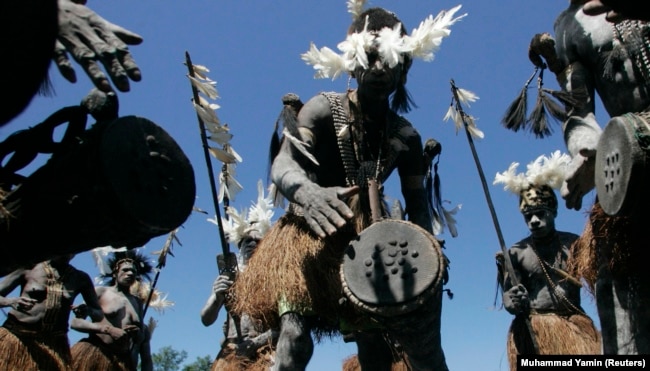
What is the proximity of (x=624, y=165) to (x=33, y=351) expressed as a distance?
4.79 m

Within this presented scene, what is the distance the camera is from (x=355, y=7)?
463 cm

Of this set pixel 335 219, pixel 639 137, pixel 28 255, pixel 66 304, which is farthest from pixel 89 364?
pixel 639 137

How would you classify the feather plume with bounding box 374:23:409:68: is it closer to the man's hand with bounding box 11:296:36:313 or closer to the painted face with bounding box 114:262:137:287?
the man's hand with bounding box 11:296:36:313

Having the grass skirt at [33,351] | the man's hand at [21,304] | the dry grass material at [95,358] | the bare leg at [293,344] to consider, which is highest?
the man's hand at [21,304]

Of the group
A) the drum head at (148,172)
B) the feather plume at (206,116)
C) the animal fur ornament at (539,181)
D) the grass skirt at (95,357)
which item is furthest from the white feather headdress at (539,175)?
the drum head at (148,172)

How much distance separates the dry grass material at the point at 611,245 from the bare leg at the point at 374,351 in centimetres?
120

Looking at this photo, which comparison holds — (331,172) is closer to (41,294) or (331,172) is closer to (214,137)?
(214,137)

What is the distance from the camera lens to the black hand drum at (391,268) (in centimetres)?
349

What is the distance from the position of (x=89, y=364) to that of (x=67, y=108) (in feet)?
15.7

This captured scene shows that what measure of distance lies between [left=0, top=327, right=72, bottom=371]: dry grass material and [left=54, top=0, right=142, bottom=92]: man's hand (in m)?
4.34

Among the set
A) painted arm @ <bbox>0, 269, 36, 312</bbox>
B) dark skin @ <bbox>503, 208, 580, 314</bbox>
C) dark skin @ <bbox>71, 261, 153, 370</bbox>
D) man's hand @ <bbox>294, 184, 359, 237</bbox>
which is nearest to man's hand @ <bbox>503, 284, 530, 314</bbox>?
dark skin @ <bbox>503, 208, 580, 314</bbox>

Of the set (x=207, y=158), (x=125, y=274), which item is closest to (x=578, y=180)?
(x=207, y=158)

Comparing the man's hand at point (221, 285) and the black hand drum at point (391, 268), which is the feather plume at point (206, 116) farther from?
the man's hand at point (221, 285)

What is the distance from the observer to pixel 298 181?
3.96 m
